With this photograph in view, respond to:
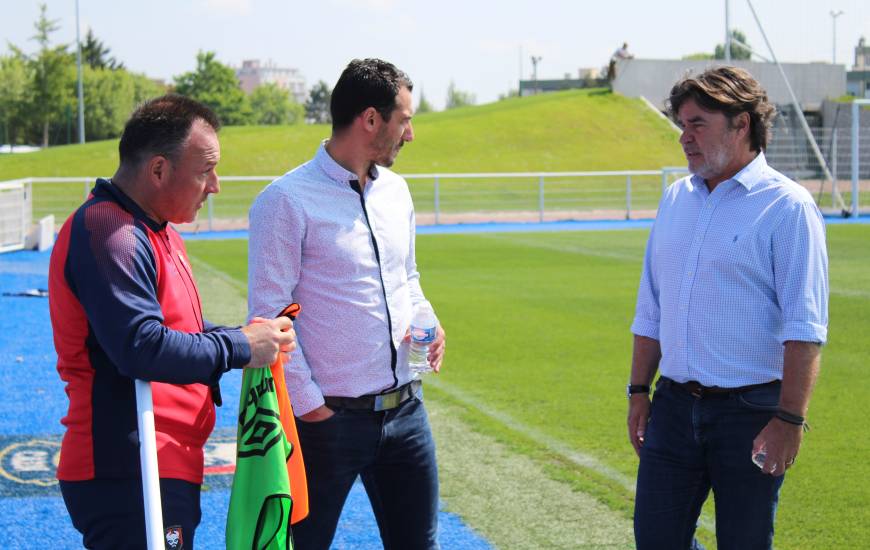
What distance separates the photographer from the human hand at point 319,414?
11.5 feet

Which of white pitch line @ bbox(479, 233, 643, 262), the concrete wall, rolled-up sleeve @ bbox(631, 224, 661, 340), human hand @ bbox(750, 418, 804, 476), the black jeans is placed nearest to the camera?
the black jeans

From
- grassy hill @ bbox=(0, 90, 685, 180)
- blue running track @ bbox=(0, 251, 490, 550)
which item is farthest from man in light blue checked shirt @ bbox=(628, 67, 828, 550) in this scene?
grassy hill @ bbox=(0, 90, 685, 180)

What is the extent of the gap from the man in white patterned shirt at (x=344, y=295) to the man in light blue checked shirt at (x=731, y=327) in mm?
839

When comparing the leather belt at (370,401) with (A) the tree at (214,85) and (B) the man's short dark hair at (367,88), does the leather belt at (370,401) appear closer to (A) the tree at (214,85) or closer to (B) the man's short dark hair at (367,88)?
(B) the man's short dark hair at (367,88)

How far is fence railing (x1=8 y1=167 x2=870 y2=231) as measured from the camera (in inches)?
1256

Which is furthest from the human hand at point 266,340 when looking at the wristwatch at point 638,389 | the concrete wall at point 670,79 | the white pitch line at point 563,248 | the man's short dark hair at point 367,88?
the concrete wall at point 670,79

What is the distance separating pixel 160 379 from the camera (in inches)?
108

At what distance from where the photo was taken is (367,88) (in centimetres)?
348

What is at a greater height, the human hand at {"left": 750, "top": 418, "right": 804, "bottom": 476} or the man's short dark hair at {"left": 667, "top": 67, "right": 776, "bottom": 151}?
the man's short dark hair at {"left": 667, "top": 67, "right": 776, "bottom": 151}

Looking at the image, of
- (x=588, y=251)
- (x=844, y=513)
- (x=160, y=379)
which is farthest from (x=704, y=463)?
(x=588, y=251)

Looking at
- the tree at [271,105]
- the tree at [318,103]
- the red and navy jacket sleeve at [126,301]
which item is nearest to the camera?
the red and navy jacket sleeve at [126,301]

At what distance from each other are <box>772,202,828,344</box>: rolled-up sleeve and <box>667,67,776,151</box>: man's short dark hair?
13.1 inches

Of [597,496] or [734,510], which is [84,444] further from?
[597,496]

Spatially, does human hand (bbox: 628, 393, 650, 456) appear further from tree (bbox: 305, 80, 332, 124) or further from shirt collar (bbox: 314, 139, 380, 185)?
tree (bbox: 305, 80, 332, 124)
